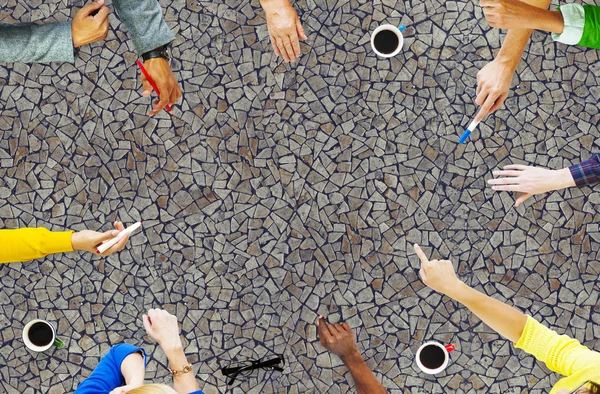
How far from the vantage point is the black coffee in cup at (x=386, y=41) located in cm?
210

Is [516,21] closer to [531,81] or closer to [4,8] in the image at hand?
[531,81]

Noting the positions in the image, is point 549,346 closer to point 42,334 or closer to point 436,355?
point 436,355

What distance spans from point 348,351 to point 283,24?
3.29ft

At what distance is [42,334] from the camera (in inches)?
82.4

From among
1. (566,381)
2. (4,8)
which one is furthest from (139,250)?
(566,381)

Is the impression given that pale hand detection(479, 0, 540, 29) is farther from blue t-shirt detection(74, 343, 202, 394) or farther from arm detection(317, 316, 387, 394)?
blue t-shirt detection(74, 343, 202, 394)

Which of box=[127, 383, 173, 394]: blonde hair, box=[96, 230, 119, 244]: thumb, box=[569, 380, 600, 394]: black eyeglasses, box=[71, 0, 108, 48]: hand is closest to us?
box=[569, 380, 600, 394]: black eyeglasses

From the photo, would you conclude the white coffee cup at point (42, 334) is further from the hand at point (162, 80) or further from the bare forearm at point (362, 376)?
the bare forearm at point (362, 376)

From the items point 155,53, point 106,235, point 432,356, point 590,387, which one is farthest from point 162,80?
point 590,387

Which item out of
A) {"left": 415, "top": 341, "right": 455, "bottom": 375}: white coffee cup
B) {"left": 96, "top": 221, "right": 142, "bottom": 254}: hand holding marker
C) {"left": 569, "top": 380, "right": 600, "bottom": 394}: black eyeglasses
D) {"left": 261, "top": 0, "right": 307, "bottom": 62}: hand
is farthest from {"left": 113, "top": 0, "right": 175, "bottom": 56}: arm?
{"left": 569, "top": 380, "right": 600, "bottom": 394}: black eyeglasses

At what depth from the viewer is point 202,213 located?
2.11 m

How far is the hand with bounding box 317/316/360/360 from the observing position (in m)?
2.07

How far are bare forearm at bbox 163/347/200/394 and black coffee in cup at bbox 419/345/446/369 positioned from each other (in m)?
0.71

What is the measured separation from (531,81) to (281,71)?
2.60 feet
